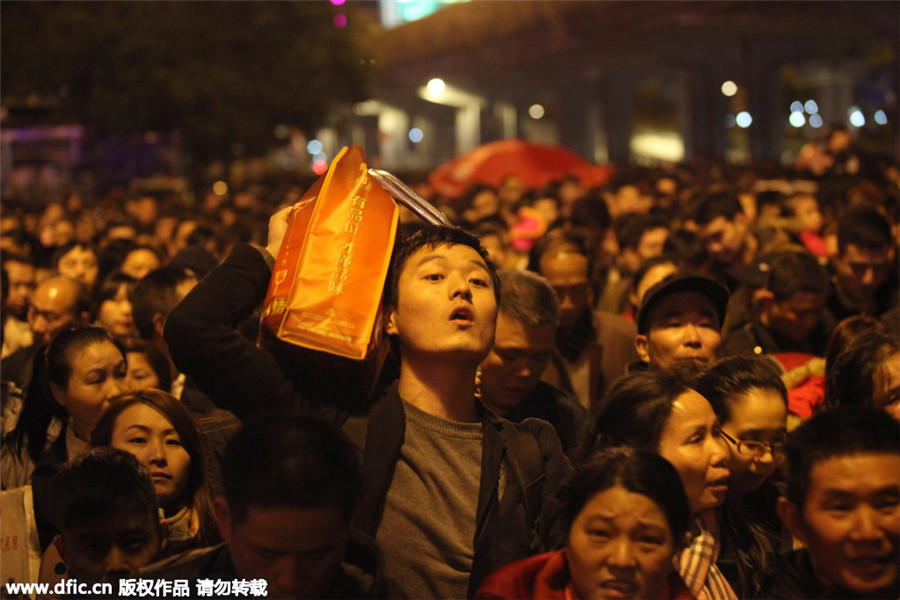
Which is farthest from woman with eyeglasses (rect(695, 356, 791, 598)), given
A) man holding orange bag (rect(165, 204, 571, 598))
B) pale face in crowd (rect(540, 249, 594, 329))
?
pale face in crowd (rect(540, 249, 594, 329))

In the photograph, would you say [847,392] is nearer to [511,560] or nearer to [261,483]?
[511,560]

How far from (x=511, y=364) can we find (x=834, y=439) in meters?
1.85

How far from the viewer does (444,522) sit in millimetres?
3002

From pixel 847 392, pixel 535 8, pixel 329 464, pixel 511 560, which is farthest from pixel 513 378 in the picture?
pixel 535 8

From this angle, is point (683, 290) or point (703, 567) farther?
point (683, 290)

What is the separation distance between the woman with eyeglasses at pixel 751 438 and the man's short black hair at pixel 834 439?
606 mm

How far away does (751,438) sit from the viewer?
359 centimetres

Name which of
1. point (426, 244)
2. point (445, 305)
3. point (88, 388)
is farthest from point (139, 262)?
point (445, 305)

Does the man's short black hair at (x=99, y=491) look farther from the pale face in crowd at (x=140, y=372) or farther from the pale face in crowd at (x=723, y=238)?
the pale face in crowd at (x=723, y=238)

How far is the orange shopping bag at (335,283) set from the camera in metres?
3.14

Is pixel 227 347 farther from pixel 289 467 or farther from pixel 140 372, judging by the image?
pixel 140 372

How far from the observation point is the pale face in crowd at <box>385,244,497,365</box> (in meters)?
3.14

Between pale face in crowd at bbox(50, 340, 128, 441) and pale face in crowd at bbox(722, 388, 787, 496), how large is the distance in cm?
Answer: 243

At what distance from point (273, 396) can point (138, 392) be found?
2.87ft
